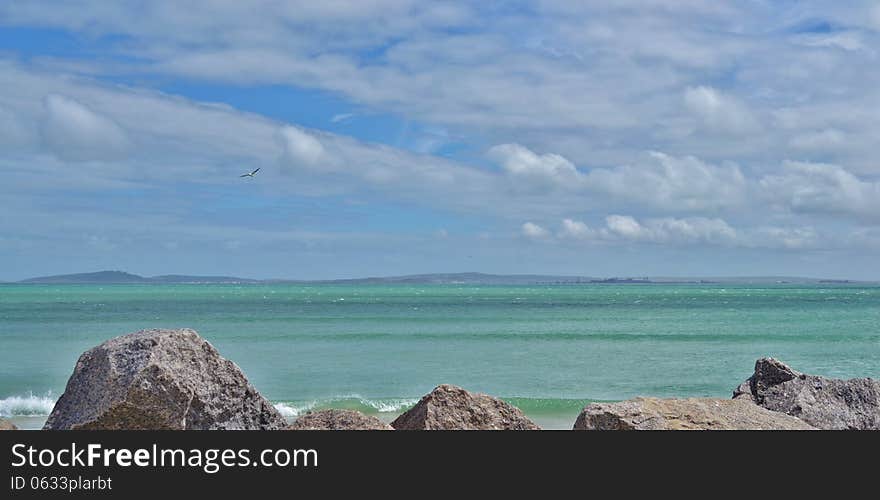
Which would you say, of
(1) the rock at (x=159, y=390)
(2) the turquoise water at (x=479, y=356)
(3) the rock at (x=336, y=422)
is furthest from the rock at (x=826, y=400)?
(2) the turquoise water at (x=479, y=356)

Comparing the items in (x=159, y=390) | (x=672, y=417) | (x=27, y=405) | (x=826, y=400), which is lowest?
(x=27, y=405)

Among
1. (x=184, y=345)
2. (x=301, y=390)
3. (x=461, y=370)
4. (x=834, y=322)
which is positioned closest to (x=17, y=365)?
(x=301, y=390)

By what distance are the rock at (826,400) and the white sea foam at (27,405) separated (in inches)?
606

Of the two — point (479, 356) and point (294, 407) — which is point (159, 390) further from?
point (479, 356)

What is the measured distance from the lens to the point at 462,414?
22.8 ft

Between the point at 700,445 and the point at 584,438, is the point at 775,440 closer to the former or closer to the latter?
the point at 700,445

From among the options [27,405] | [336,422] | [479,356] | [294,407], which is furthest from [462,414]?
[479,356]

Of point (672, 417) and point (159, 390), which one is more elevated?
point (159, 390)

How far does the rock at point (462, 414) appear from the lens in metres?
6.89

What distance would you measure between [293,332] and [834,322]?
32064 millimetres

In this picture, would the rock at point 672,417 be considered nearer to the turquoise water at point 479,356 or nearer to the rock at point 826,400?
the rock at point 826,400

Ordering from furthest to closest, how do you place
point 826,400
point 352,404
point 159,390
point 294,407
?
point 352,404, point 294,407, point 826,400, point 159,390

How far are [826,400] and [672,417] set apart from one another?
2.44m

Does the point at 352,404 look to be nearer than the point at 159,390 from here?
No
